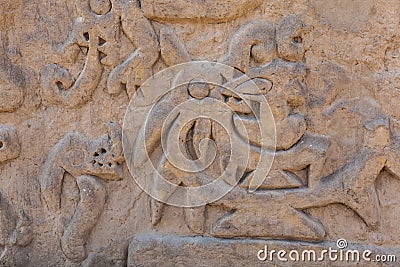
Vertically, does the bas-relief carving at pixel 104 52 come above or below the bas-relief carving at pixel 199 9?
below

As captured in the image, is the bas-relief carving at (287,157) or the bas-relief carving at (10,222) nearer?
the bas-relief carving at (287,157)

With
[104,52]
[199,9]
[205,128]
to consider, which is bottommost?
[205,128]

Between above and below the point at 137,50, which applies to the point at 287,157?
below

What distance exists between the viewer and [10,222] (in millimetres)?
2389

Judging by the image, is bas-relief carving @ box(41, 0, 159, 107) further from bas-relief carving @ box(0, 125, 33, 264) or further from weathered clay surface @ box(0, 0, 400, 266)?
bas-relief carving @ box(0, 125, 33, 264)

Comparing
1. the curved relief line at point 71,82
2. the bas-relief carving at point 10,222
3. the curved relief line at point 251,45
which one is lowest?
the bas-relief carving at point 10,222

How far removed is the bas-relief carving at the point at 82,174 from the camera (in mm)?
2357

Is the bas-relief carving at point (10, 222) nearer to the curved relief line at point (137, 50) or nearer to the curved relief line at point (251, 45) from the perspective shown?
the curved relief line at point (137, 50)

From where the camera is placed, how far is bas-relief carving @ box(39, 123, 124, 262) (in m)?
2.36

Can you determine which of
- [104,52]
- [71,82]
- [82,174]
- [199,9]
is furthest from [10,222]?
[199,9]

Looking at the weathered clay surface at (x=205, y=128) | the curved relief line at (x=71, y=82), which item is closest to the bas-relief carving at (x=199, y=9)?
the weathered clay surface at (x=205, y=128)

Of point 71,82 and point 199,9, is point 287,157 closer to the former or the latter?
point 199,9

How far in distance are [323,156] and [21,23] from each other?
1419 millimetres

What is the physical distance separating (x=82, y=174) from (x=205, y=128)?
0.57m
